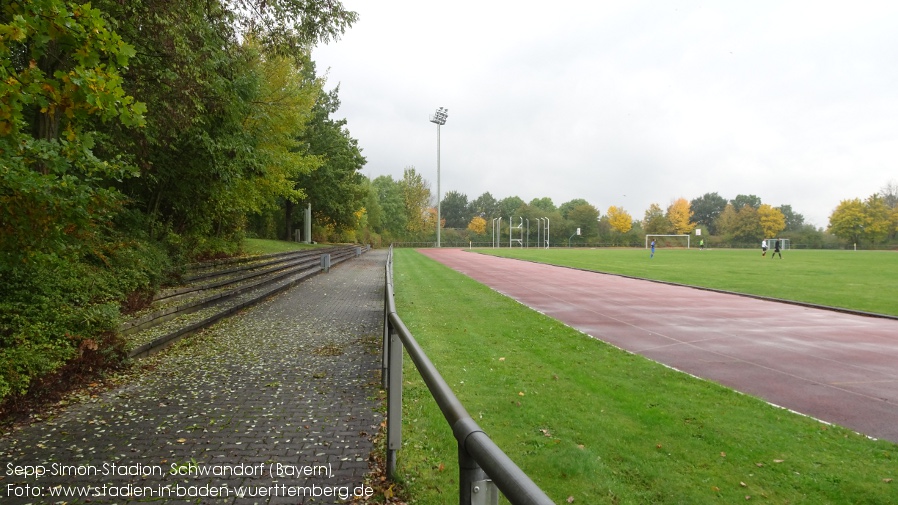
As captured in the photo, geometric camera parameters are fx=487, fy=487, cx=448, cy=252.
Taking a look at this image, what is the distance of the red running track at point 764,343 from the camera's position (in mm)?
5477

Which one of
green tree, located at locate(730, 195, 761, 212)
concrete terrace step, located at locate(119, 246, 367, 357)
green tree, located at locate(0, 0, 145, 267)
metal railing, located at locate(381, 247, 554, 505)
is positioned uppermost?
green tree, located at locate(730, 195, 761, 212)

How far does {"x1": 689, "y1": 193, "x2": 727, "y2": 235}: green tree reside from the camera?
131 metres

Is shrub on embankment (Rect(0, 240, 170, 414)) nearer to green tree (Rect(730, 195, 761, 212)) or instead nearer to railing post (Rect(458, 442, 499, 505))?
railing post (Rect(458, 442, 499, 505))

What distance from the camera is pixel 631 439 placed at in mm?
4238

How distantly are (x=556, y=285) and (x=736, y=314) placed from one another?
746 centimetres

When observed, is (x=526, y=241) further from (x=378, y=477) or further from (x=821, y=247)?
(x=378, y=477)

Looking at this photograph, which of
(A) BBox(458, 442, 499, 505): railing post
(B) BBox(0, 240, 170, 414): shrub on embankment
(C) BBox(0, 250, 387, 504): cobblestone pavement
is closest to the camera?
(A) BBox(458, 442, 499, 505): railing post

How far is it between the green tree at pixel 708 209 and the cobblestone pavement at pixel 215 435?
140974 millimetres

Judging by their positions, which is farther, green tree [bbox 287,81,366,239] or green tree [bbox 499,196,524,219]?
green tree [bbox 499,196,524,219]

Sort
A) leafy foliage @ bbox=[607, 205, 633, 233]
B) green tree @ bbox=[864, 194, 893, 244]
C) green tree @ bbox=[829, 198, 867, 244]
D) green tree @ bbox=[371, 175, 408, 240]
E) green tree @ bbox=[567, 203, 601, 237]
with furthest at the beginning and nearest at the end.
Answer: leafy foliage @ bbox=[607, 205, 633, 233] < green tree @ bbox=[567, 203, 601, 237] < green tree @ bbox=[829, 198, 867, 244] < green tree @ bbox=[864, 194, 893, 244] < green tree @ bbox=[371, 175, 408, 240]

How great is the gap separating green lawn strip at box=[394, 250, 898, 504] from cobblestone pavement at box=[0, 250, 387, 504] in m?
0.57

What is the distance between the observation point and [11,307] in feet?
18.1

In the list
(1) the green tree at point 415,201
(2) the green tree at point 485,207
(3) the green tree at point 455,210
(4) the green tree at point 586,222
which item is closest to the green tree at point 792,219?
(4) the green tree at point 586,222

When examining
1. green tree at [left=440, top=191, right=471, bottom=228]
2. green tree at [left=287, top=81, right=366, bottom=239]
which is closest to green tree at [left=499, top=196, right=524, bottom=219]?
green tree at [left=440, top=191, right=471, bottom=228]
